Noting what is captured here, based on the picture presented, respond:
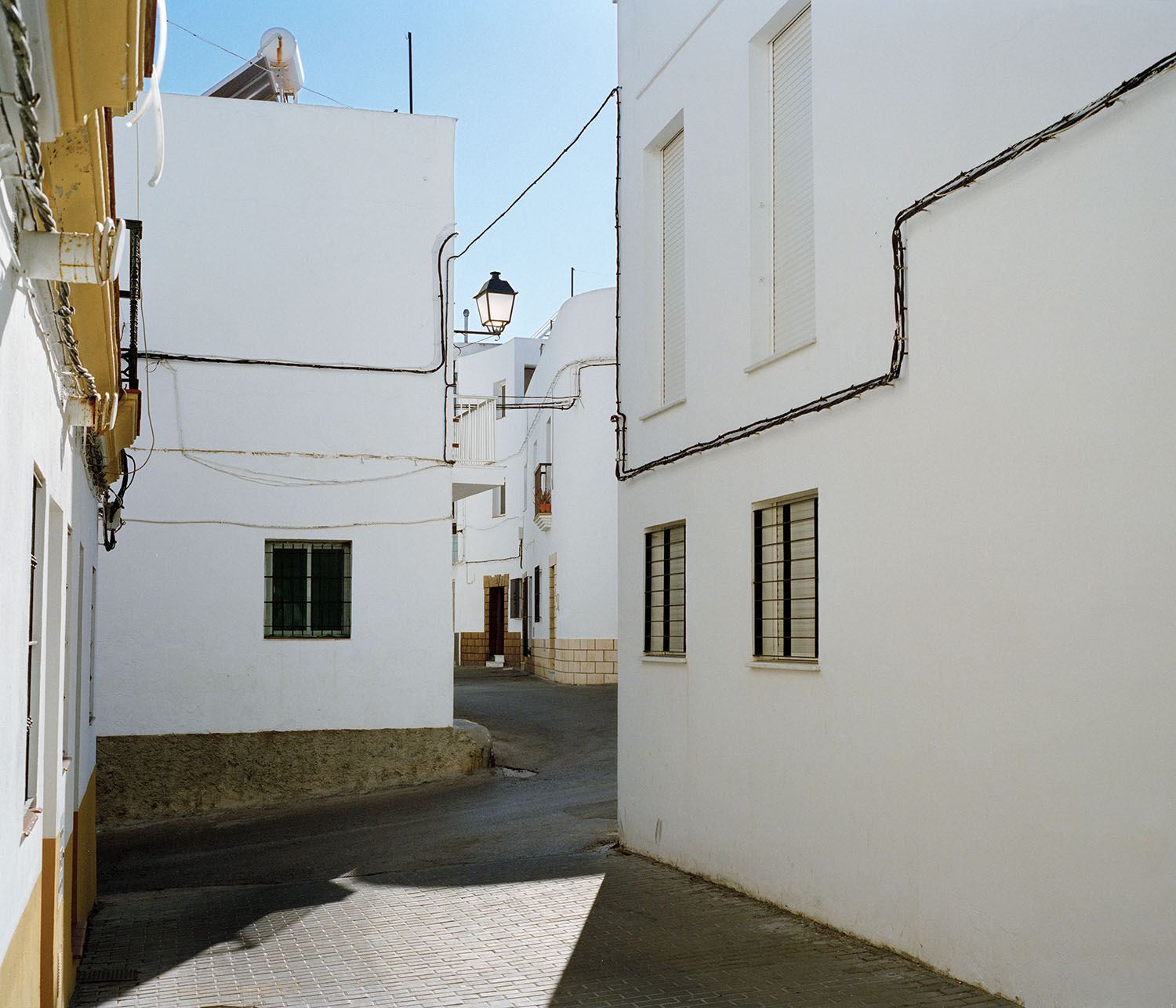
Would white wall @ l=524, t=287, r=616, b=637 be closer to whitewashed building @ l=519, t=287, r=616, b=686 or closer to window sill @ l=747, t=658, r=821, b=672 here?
whitewashed building @ l=519, t=287, r=616, b=686

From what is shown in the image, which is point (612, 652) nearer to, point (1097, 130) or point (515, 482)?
point (515, 482)

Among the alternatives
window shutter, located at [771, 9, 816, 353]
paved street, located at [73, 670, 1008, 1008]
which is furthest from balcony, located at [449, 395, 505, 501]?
window shutter, located at [771, 9, 816, 353]

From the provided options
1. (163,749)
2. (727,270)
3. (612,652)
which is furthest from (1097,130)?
(612,652)

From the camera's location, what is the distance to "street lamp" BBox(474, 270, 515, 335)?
18.6 m

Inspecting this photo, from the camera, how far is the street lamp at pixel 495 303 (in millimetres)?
18609

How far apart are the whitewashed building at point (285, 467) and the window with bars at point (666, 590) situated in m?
4.57

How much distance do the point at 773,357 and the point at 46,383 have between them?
499cm

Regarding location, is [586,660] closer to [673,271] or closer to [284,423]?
[284,423]

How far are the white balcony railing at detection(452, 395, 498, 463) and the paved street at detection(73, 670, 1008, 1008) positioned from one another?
5070mm

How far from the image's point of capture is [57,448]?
5.70 meters

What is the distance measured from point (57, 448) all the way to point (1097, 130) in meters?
4.85

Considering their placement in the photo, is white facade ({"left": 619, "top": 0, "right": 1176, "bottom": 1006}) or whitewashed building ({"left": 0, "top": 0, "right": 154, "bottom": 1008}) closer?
whitewashed building ({"left": 0, "top": 0, "right": 154, "bottom": 1008})

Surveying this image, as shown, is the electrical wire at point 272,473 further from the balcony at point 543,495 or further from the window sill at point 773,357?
the balcony at point 543,495

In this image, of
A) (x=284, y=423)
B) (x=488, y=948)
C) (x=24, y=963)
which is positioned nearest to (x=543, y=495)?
(x=284, y=423)
